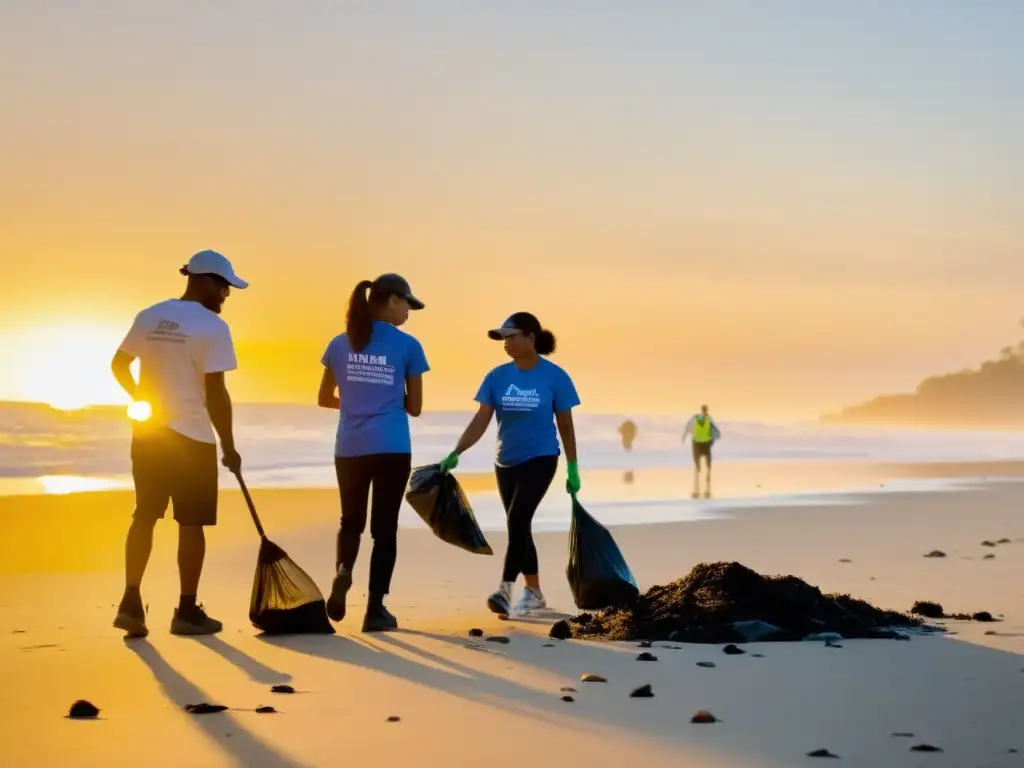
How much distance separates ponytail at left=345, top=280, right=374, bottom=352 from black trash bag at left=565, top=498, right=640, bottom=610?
1.70 meters

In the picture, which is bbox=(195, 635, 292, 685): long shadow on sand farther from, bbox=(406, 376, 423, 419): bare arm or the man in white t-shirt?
bbox=(406, 376, 423, 419): bare arm

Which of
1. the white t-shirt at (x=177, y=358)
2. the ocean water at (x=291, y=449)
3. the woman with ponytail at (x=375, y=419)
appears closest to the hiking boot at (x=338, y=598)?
the woman with ponytail at (x=375, y=419)

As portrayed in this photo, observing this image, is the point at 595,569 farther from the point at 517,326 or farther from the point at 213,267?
the point at 213,267

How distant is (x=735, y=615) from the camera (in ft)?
23.5

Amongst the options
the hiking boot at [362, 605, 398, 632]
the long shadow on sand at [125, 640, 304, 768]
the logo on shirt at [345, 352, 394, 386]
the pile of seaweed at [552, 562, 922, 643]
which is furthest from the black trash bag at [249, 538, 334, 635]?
the pile of seaweed at [552, 562, 922, 643]

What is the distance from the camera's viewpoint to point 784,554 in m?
11.9

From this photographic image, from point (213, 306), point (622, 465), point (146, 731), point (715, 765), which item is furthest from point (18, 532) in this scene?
point (622, 465)

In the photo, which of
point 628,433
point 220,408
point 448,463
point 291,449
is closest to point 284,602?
point 220,408

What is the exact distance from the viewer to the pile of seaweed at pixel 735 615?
7.03 meters

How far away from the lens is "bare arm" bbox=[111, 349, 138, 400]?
283 inches

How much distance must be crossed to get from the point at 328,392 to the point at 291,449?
29.5m

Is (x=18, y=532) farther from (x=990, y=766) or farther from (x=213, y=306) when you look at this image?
(x=990, y=766)

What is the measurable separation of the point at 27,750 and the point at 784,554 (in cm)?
833

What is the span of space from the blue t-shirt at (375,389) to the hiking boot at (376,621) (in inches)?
34.3
